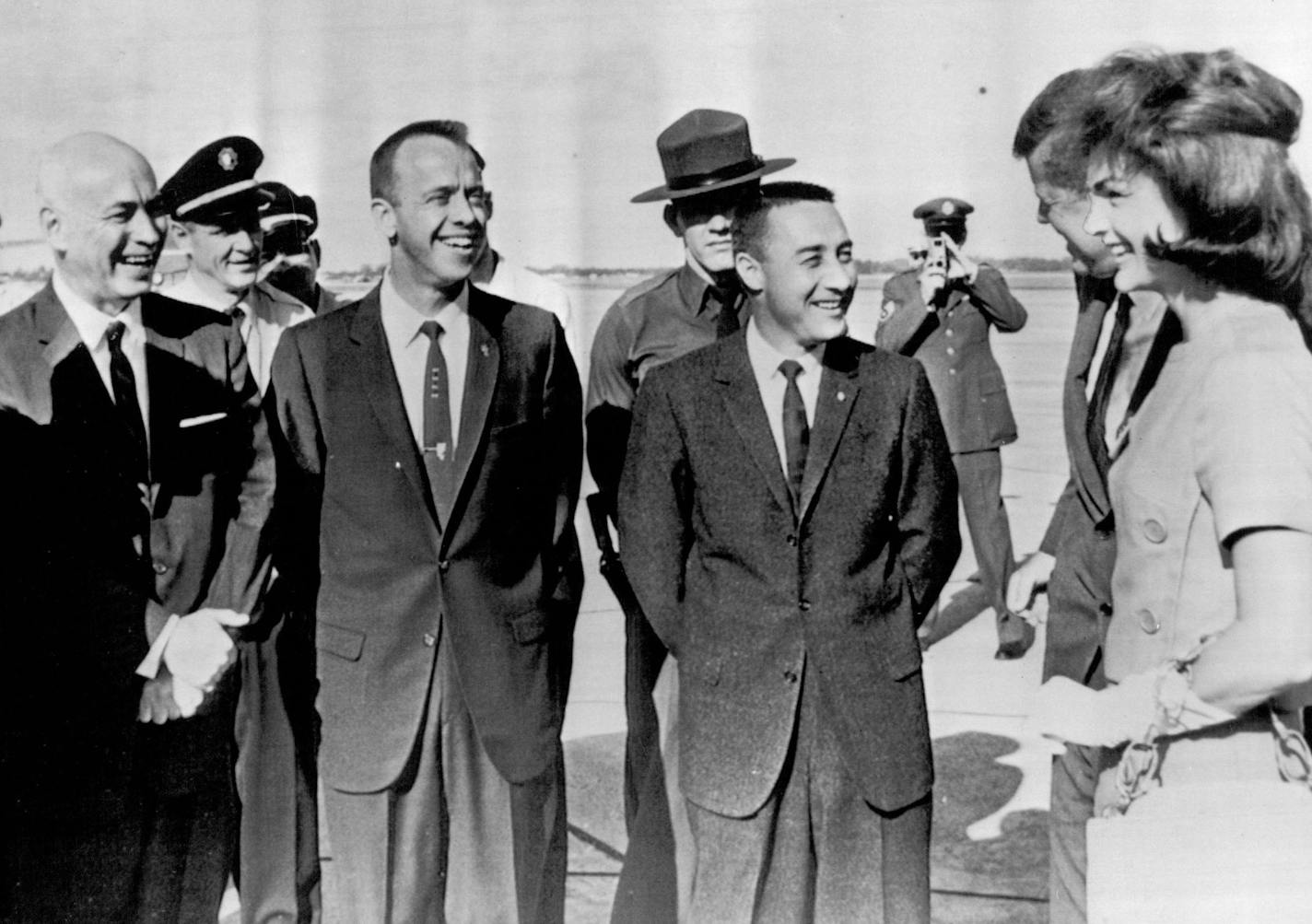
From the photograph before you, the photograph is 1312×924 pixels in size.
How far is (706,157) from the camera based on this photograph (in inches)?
136

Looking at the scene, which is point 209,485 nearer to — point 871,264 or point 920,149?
point 920,149

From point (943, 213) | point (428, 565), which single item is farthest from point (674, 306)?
point (943, 213)

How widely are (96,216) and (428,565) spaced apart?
0.95 metres

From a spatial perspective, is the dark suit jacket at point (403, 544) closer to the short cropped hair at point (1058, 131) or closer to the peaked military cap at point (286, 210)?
the peaked military cap at point (286, 210)

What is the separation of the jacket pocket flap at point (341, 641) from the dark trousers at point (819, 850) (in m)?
0.85

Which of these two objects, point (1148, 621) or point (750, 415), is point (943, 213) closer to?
point (750, 415)

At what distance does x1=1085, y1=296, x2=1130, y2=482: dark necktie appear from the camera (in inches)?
107

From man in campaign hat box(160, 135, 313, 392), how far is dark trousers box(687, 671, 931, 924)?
1.91m

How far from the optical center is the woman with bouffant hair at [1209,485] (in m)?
1.84

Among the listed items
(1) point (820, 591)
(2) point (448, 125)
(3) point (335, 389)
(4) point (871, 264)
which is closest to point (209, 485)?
(3) point (335, 389)

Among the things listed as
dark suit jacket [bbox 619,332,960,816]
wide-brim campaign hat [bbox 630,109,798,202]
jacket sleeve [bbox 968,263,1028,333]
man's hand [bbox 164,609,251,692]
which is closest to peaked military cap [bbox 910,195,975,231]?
jacket sleeve [bbox 968,263,1028,333]

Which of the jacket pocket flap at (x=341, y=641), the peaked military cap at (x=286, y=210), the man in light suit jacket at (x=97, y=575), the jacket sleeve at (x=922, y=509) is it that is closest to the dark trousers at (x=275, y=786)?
the jacket pocket flap at (x=341, y=641)

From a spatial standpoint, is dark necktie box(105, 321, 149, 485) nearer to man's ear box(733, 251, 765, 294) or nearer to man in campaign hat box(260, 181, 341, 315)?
man's ear box(733, 251, 765, 294)

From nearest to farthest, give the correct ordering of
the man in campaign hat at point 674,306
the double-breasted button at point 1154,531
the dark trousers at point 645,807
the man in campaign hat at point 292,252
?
the double-breasted button at point 1154,531
the dark trousers at point 645,807
the man in campaign hat at point 674,306
the man in campaign hat at point 292,252
